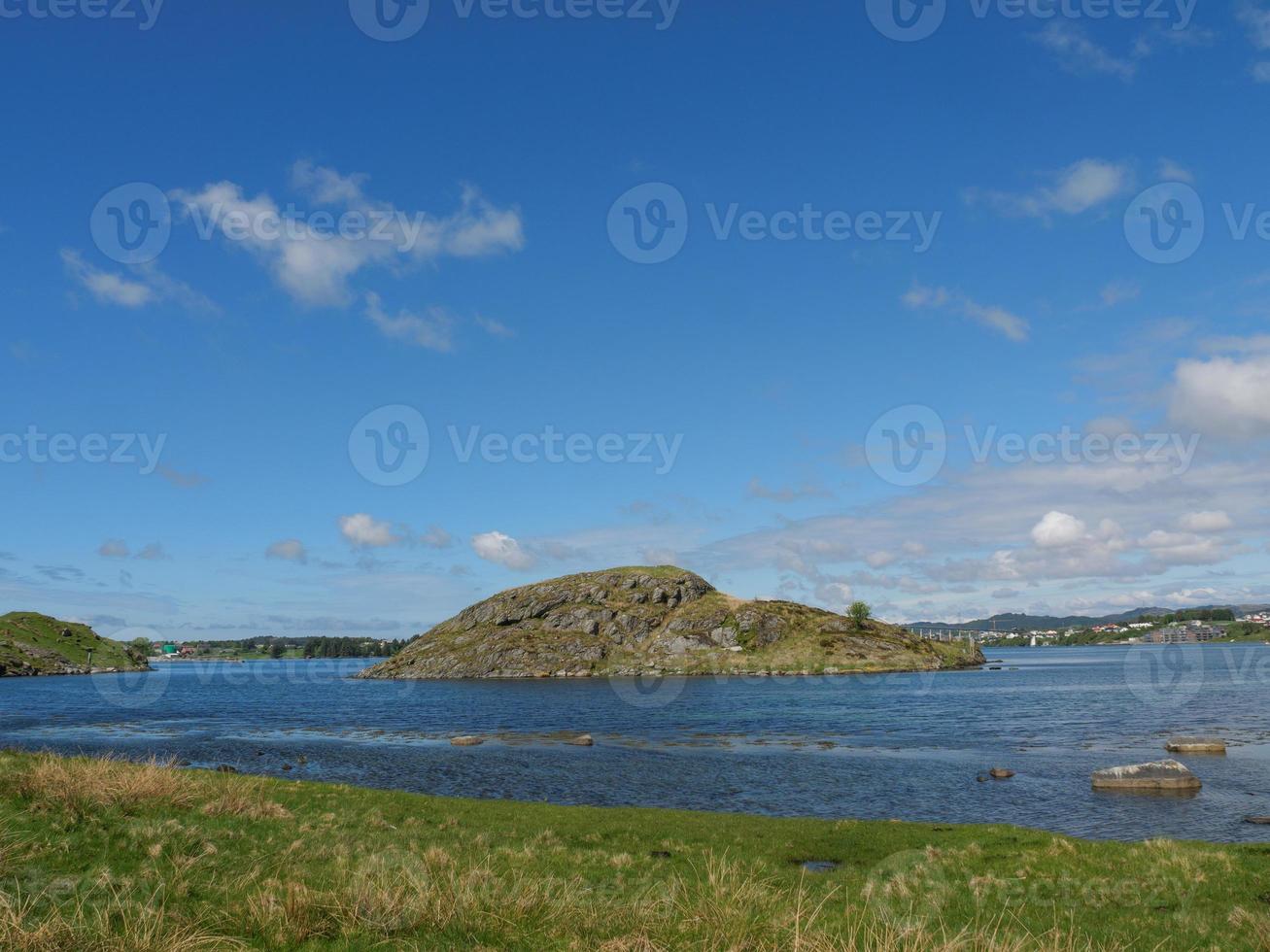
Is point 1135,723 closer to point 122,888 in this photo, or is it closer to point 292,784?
point 292,784

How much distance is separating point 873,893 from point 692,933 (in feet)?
47.6

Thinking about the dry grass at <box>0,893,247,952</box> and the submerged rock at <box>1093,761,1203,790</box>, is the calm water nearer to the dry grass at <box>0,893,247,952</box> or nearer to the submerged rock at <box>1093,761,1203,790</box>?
the submerged rock at <box>1093,761,1203,790</box>

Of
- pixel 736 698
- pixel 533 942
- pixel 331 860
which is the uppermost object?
pixel 533 942

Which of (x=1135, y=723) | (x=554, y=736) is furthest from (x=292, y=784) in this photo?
(x=1135, y=723)

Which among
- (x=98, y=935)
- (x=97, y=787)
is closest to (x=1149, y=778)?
(x=97, y=787)

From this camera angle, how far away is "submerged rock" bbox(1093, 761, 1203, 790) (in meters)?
54.8

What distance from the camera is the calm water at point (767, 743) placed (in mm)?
52750

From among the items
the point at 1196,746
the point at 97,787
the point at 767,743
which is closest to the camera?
the point at 97,787

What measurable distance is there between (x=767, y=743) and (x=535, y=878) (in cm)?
7109

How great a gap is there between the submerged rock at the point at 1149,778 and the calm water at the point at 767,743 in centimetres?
147

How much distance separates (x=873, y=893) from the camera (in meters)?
25.4

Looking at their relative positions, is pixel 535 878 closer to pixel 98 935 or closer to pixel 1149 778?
pixel 98 935

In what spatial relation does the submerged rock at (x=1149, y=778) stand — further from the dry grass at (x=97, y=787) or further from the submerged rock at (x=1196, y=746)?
the dry grass at (x=97, y=787)

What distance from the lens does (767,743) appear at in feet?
279
